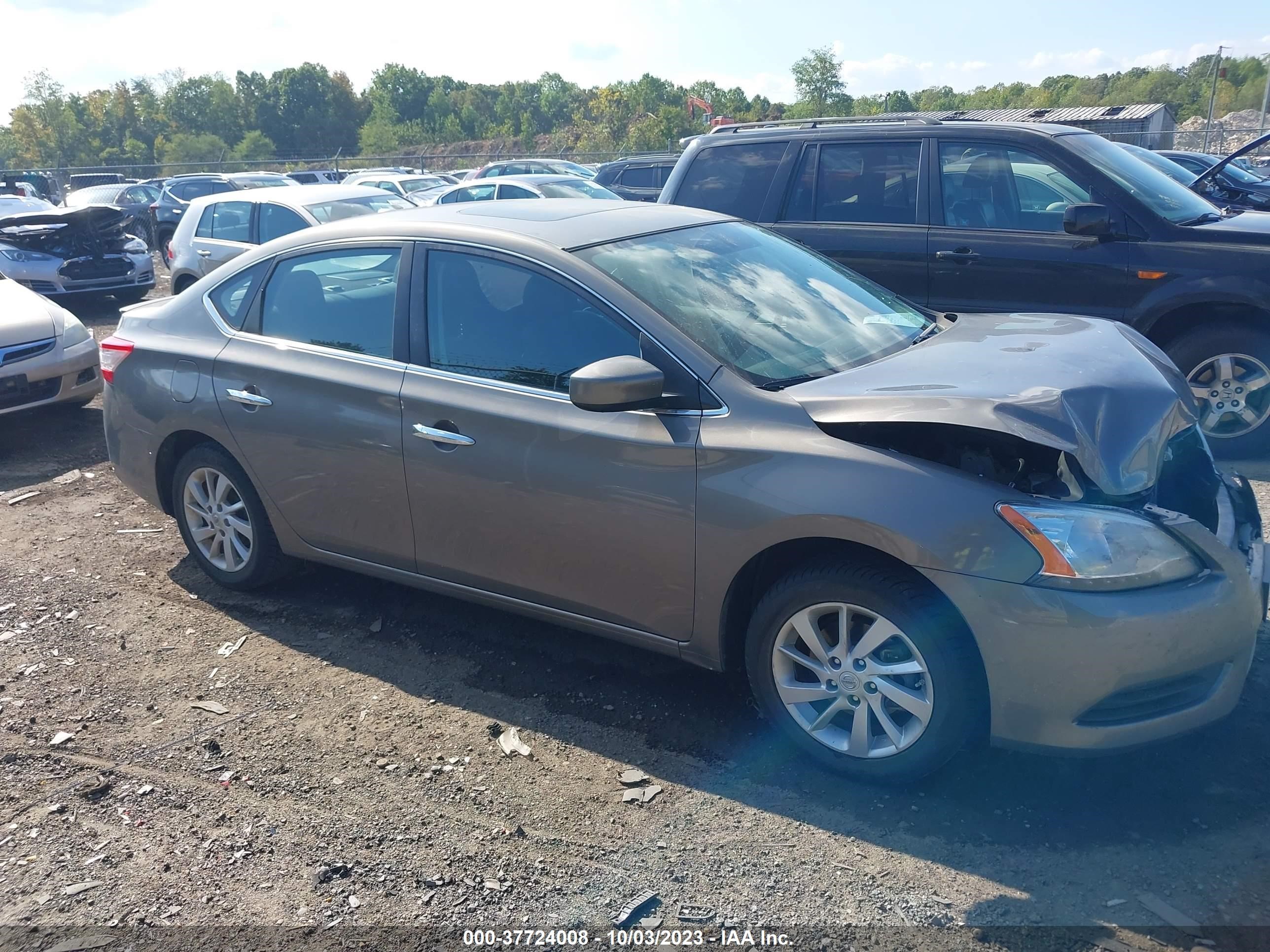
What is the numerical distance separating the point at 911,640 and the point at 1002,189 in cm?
446

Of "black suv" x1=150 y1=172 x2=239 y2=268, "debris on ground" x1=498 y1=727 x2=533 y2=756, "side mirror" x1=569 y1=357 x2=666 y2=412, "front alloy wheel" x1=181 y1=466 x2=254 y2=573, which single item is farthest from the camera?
"black suv" x1=150 y1=172 x2=239 y2=268

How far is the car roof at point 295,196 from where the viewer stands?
10.9 metres

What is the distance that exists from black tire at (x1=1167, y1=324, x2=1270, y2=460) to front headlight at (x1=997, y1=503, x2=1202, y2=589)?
359 cm

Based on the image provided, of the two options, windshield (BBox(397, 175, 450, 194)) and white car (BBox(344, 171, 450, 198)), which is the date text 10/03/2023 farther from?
windshield (BBox(397, 175, 450, 194))

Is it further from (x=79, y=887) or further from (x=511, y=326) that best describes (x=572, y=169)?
(x=79, y=887)

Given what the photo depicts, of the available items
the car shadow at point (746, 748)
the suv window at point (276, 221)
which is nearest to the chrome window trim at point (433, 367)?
the car shadow at point (746, 748)

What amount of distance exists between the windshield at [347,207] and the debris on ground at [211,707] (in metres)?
7.38

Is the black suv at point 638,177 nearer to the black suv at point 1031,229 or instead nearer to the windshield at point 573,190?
the windshield at point 573,190

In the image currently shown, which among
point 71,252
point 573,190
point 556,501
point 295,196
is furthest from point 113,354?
point 573,190

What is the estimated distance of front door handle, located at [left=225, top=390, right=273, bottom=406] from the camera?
444 cm

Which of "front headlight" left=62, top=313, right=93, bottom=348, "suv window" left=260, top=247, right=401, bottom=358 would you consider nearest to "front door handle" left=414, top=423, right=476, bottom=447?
"suv window" left=260, top=247, right=401, bottom=358

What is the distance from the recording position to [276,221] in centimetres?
1084

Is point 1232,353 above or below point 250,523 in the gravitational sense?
above

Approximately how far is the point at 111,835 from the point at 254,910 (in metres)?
0.71
